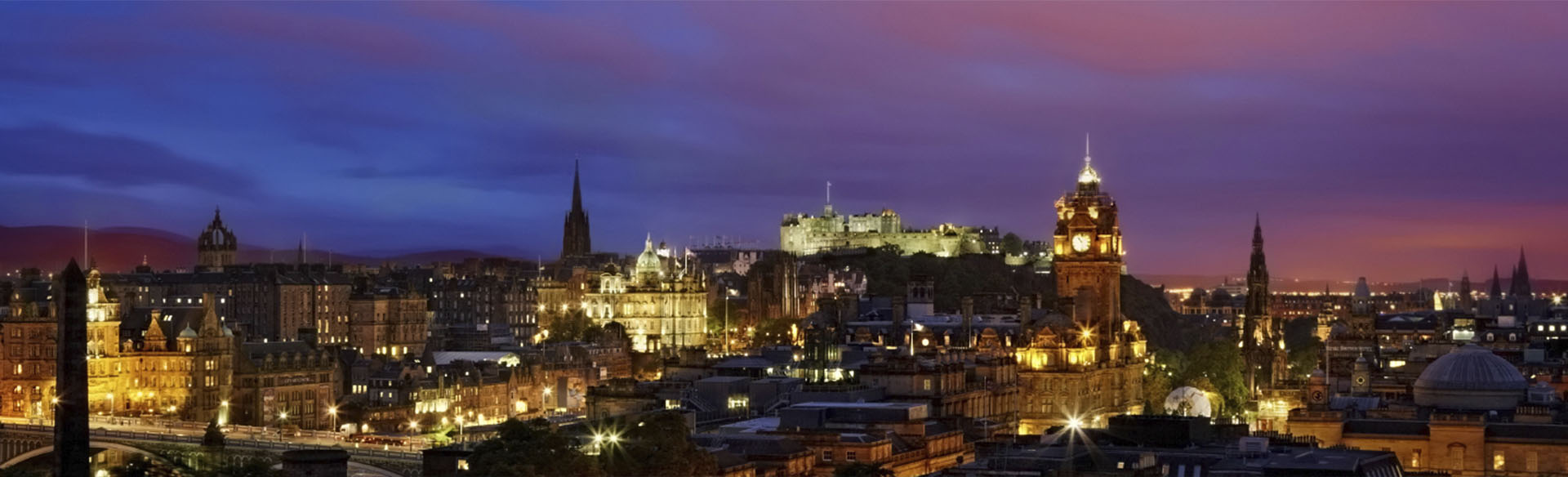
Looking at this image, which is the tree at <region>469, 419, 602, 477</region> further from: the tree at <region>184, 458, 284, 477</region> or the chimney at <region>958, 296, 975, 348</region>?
the chimney at <region>958, 296, 975, 348</region>

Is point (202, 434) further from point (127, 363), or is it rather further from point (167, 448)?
point (127, 363)

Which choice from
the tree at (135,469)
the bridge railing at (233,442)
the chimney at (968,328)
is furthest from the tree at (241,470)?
the chimney at (968,328)

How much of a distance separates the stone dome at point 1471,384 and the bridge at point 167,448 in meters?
56.6

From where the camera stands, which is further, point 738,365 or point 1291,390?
point 1291,390

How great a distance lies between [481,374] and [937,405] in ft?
176

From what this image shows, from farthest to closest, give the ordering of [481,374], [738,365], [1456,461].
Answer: [481,374] < [738,365] < [1456,461]

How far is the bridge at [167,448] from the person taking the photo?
129 metres

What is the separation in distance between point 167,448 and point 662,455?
151 feet

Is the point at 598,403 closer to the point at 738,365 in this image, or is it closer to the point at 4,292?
the point at 738,365

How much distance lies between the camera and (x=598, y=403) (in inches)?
5773

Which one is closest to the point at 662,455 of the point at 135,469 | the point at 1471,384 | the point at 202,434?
the point at 135,469

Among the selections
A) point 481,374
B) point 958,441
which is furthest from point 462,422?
point 958,441

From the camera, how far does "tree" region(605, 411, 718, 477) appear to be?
101 metres

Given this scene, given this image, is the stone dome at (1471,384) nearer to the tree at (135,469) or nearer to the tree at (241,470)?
the tree at (241,470)
